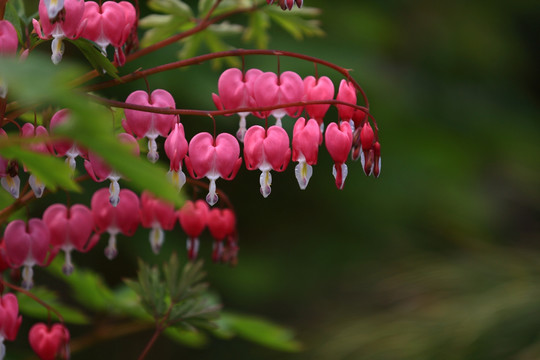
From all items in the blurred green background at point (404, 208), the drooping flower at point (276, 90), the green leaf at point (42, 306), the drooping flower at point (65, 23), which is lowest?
the blurred green background at point (404, 208)

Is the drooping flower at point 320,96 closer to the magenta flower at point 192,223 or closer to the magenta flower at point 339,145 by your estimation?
Answer: the magenta flower at point 339,145

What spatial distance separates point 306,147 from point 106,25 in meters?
0.24

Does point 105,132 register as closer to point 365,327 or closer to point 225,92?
point 225,92

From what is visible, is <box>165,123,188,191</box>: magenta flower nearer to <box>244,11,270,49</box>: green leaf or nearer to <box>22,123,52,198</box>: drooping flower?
<box>22,123,52,198</box>: drooping flower

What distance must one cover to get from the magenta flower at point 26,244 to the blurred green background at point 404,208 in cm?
103

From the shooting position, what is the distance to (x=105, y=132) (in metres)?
0.40

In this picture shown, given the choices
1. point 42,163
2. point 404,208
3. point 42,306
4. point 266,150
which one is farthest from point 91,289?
point 404,208

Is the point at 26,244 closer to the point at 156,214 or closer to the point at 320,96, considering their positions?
the point at 156,214

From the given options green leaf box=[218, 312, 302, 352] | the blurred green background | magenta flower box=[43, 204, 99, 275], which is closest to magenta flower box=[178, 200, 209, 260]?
magenta flower box=[43, 204, 99, 275]

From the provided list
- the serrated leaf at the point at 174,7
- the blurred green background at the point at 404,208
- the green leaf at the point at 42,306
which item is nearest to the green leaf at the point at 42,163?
the green leaf at the point at 42,306

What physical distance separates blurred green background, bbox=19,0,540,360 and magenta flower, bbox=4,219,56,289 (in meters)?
1.03

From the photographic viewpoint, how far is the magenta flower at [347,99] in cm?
74

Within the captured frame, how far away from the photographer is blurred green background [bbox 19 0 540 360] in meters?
1.76

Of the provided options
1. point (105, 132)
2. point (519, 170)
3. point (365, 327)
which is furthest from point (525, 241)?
point (105, 132)
